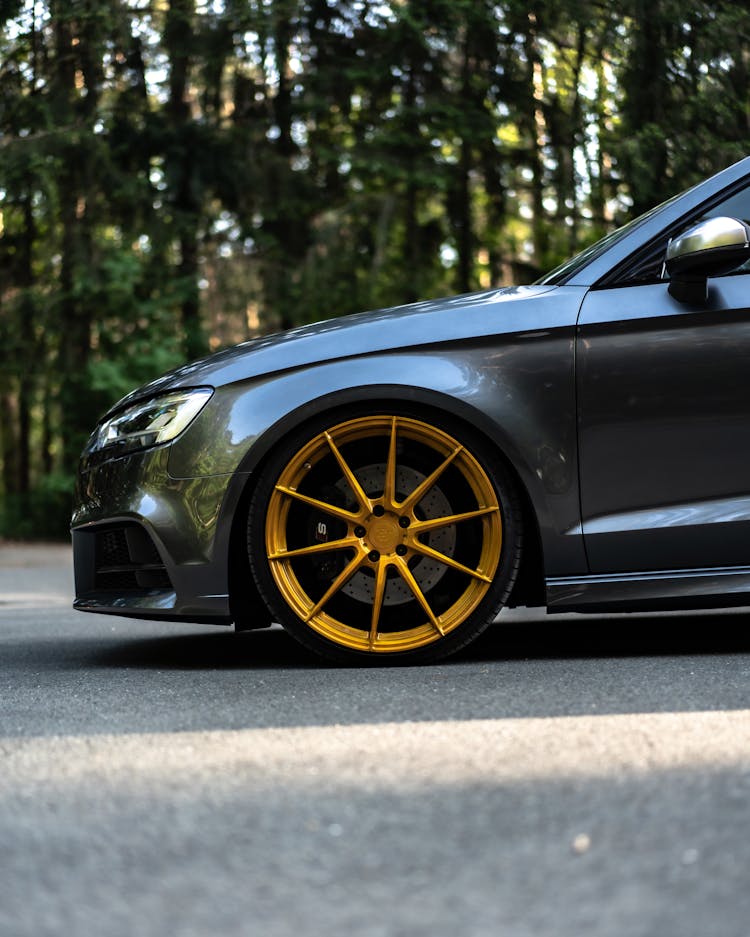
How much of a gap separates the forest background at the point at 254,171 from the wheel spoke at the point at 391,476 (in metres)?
9.94

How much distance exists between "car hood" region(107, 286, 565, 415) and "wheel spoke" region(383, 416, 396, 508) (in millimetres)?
271

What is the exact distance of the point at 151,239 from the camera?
16.8m

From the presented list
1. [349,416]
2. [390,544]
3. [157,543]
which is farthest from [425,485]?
[157,543]

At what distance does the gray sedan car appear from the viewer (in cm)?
414

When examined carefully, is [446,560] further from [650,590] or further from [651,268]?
[651,268]

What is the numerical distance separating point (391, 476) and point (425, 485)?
110 millimetres

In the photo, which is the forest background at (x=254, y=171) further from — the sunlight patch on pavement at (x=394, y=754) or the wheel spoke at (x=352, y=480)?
the sunlight patch on pavement at (x=394, y=754)

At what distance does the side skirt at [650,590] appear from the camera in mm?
4133

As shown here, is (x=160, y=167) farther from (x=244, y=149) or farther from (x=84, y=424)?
(x=84, y=424)

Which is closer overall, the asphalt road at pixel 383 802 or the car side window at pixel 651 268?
the asphalt road at pixel 383 802

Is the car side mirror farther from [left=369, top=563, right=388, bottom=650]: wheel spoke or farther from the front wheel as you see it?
[left=369, top=563, right=388, bottom=650]: wheel spoke

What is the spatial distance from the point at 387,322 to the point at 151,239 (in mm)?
13082

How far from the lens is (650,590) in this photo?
4.15 m

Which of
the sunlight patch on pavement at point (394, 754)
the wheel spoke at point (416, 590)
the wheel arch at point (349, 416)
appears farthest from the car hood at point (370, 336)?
the sunlight patch on pavement at point (394, 754)
